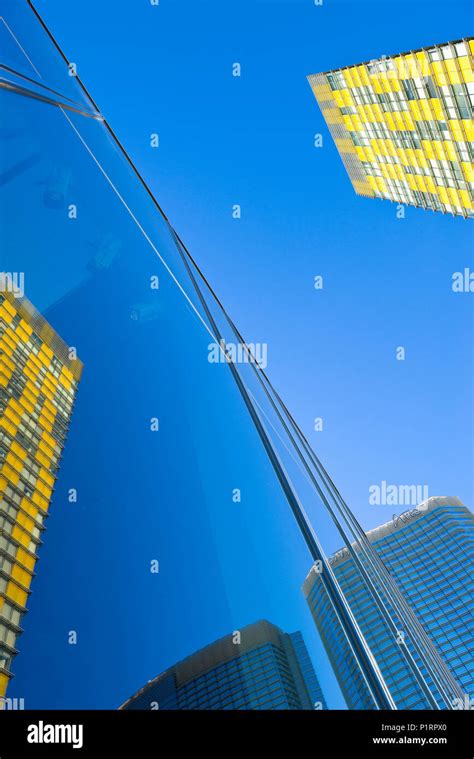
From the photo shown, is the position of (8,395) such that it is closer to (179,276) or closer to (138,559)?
(138,559)

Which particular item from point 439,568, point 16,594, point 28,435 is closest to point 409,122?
point 28,435

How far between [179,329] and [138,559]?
2634mm

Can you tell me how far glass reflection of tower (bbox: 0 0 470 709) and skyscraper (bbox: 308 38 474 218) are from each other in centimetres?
3010

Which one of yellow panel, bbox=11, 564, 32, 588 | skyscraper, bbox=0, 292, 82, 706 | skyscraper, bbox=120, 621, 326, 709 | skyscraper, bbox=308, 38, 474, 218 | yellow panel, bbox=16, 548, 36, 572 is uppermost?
skyscraper, bbox=308, 38, 474, 218

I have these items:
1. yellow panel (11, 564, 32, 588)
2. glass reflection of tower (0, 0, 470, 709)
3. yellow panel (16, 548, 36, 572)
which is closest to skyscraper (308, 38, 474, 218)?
glass reflection of tower (0, 0, 470, 709)

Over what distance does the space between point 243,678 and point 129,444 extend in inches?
55.0

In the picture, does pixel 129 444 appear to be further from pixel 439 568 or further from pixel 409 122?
pixel 439 568

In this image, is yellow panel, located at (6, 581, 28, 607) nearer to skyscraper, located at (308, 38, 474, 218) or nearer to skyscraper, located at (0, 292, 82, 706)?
skyscraper, located at (0, 292, 82, 706)

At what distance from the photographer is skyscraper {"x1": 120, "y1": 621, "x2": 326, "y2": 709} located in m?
2.16

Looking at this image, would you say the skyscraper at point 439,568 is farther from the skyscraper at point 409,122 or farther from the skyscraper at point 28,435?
the skyscraper at point 28,435
